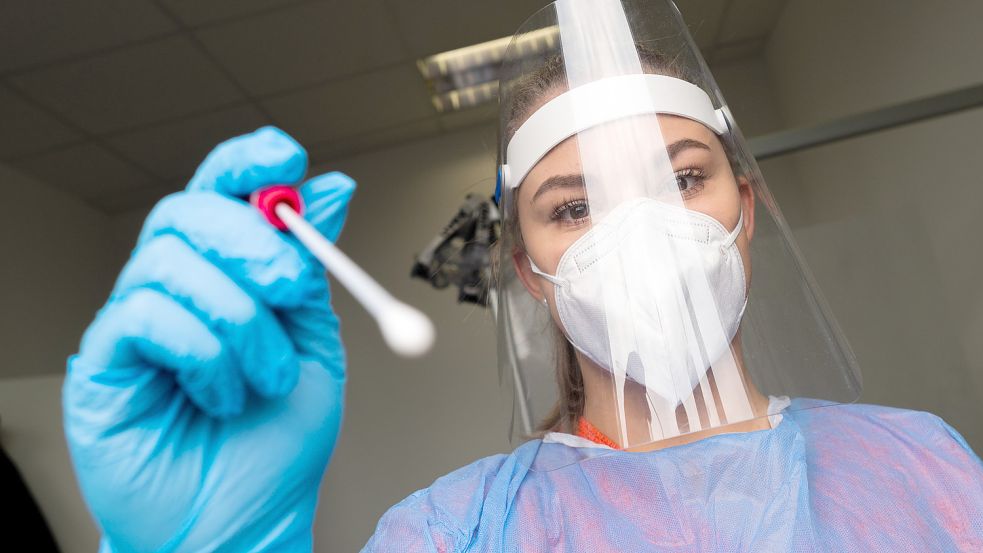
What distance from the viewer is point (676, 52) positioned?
90cm

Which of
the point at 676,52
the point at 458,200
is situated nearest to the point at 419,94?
the point at 458,200

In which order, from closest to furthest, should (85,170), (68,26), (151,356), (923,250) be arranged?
(151,356), (923,250), (68,26), (85,170)

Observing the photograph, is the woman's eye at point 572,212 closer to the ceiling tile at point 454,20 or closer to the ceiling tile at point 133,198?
the ceiling tile at point 454,20

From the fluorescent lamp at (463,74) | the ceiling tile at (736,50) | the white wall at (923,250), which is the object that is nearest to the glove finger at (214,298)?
the white wall at (923,250)

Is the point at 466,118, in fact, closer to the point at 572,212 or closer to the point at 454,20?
the point at 454,20

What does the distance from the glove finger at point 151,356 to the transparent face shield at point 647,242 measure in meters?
0.39

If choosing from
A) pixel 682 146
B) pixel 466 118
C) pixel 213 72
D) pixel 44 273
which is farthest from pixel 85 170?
pixel 682 146

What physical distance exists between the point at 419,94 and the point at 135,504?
2.65m

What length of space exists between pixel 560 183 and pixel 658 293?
0.20 m

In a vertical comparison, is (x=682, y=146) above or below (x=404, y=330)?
above

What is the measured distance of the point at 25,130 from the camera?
2832 mm

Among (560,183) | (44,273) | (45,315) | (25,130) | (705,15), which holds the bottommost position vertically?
(560,183)

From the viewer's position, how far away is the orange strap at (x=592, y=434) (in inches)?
33.6

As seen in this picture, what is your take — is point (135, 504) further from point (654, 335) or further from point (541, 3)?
point (541, 3)
